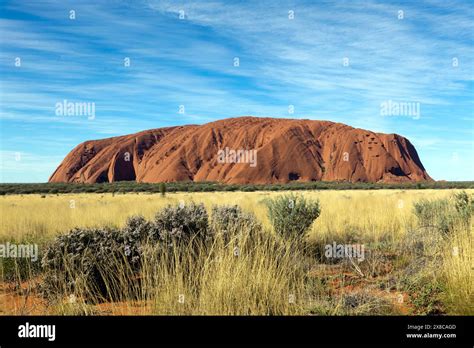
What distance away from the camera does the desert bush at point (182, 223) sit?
7.89 m

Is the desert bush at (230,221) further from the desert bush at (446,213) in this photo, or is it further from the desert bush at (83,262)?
the desert bush at (446,213)

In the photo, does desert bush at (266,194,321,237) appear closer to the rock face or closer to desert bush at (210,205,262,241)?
desert bush at (210,205,262,241)

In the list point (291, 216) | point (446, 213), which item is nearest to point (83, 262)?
point (291, 216)

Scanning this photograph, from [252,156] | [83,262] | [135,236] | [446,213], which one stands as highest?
[252,156]

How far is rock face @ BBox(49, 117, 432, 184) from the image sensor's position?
10056cm

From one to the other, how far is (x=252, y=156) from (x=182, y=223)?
278 ft

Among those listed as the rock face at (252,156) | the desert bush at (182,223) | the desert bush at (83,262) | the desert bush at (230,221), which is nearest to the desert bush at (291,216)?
the desert bush at (230,221)

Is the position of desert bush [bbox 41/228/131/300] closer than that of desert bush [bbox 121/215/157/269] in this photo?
Yes

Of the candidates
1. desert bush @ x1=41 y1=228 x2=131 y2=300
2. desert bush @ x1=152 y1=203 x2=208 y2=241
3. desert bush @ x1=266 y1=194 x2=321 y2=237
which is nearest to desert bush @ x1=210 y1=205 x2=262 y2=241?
desert bush @ x1=152 y1=203 x2=208 y2=241

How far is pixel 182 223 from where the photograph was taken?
8086mm

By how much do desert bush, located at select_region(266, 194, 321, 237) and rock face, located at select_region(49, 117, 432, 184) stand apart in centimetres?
8263

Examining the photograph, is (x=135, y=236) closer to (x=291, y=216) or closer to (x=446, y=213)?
(x=291, y=216)
